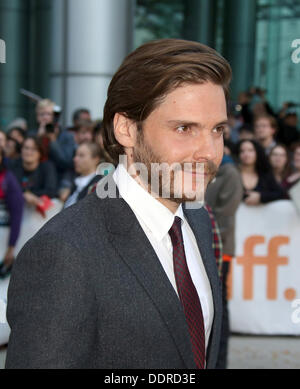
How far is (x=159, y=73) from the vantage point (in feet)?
5.17

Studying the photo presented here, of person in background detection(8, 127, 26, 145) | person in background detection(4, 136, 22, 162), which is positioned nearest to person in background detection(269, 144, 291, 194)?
person in background detection(4, 136, 22, 162)

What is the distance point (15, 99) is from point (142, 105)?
14535 mm

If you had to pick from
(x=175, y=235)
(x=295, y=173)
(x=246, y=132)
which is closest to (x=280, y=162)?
(x=295, y=173)

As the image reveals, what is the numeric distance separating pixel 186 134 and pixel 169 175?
110 millimetres

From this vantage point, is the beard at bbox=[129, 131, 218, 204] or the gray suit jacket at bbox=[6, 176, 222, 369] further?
the beard at bbox=[129, 131, 218, 204]

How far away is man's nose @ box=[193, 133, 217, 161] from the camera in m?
1.59

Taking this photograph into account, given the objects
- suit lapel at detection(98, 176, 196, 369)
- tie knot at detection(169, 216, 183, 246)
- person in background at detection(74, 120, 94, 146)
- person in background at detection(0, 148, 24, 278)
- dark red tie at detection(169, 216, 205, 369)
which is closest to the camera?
suit lapel at detection(98, 176, 196, 369)

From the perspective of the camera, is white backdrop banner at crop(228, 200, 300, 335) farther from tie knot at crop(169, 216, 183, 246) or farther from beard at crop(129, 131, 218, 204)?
beard at crop(129, 131, 218, 204)

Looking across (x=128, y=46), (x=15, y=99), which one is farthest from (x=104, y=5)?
(x=15, y=99)

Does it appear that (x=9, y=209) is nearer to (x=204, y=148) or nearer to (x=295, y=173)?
(x=295, y=173)

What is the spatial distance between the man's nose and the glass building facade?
4.94 ft

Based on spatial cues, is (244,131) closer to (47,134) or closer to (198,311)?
(47,134)

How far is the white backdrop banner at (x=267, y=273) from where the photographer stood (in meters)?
6.09

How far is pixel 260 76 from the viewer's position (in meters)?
20.5
